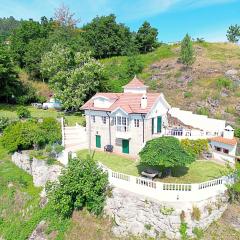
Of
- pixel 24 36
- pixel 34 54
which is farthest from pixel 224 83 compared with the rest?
pixel 24 36

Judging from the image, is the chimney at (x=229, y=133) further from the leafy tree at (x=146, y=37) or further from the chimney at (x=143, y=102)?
the leafy tree at (x=146, y=37)

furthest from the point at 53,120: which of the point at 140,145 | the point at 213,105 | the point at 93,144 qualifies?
the point at 213,105

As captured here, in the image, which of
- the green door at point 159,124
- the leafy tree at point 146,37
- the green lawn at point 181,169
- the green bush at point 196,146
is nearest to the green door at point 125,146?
the green lawn at point 181,169

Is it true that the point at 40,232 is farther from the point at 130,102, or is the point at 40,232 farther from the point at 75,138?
the point at 130,102

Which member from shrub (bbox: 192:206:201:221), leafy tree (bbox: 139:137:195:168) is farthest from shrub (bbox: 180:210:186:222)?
leafy tree (bbox: 139:137:195:168)

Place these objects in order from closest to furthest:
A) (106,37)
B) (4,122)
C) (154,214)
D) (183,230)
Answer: (183,230), (154,214), (4,122), (106,37)

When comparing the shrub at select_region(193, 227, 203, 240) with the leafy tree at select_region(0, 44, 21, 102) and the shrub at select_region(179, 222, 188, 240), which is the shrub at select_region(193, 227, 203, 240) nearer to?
the shrub at select_region(179, 222, 188, 240)
